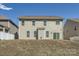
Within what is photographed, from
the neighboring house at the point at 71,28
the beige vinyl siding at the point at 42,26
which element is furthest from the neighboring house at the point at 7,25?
the neighboring house at the point at 71,28

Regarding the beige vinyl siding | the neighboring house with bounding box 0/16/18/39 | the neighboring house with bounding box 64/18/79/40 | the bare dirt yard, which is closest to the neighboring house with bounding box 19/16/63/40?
the beige vinyl siding

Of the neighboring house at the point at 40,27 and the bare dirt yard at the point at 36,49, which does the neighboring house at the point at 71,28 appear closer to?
the neighboring house at the point at 40,27

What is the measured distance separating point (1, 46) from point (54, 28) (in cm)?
1012

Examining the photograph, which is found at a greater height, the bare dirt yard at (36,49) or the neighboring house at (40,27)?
the bare dirt yard at (36,49)

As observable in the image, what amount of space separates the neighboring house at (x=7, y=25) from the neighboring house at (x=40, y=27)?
2301 mm

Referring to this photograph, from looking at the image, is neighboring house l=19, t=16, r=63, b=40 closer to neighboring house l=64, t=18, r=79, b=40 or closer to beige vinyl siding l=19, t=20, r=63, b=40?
beige vinyl siding l=19, t=20, r=63, b=40

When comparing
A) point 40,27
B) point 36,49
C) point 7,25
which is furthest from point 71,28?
point 36,49

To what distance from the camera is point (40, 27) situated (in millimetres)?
30156

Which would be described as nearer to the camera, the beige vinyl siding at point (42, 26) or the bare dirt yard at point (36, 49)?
the bare dirt yard at point (36, 49)

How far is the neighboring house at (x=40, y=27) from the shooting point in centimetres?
2991

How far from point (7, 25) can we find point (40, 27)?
5851 mm

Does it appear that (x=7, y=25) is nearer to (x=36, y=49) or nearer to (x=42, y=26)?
(x=42, y=26)

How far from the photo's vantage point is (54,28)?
99.5ft

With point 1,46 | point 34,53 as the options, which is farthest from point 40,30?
point 34,53
